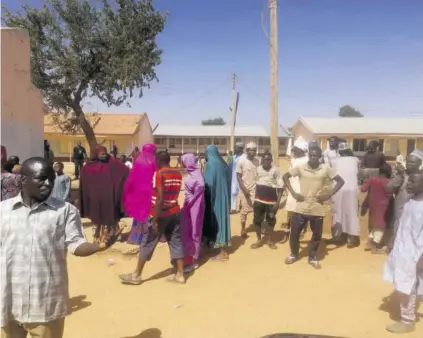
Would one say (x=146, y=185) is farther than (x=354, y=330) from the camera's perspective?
Yes

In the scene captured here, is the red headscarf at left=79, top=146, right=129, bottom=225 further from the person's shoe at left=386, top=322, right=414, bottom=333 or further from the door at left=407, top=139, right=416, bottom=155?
A: the door at left=407, top=139, right=416, bottom=155

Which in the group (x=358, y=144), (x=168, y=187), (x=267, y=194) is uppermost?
(x=358, y=144)

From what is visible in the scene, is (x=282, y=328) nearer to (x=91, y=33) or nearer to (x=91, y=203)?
(x=91, y=203)

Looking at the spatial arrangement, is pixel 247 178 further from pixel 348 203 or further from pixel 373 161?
pixel 373 161

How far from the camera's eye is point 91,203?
638 centimetres

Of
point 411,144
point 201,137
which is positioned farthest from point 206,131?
point 411,144

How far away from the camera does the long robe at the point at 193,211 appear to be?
5.20 meters

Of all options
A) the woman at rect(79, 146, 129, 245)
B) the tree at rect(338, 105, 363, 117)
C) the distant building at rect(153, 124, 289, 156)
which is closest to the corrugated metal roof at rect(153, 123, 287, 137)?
the distant building at rect(153, 124, 289, 156)

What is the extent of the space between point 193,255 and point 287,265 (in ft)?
4.36

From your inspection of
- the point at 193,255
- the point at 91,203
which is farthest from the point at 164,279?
the point at 91,203

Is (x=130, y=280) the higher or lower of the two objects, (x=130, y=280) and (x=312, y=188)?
the lower

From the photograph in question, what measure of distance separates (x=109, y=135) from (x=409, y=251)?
95.0 feet

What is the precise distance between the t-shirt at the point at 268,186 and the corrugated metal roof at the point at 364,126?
2359 cm

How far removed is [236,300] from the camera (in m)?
4.20
